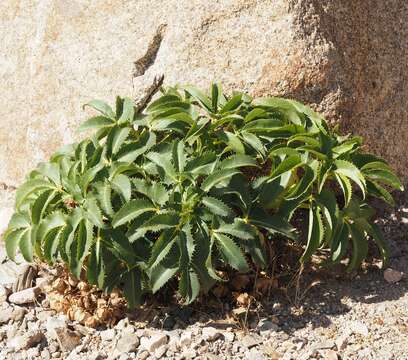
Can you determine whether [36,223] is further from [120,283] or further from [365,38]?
[365,38]

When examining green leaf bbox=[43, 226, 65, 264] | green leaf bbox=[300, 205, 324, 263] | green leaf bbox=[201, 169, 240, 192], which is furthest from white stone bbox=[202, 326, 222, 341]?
green leaf bbox=[43, 226, 65, 264]

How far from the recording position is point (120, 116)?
3.41 meters

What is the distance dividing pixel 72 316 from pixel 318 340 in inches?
43.8

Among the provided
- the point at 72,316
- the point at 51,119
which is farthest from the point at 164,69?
the point at 72,316

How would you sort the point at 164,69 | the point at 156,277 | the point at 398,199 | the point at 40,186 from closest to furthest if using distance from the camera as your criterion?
the point at 156,277 → the point at 40,186 → the point at 164,69 → the point at 398,199

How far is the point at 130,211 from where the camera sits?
118 inches

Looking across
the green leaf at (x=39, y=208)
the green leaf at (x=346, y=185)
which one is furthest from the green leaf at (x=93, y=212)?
the green leaf at (x=346, y=185)

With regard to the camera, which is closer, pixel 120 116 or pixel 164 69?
pixel 120 116

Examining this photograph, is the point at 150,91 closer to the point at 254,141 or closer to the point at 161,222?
the point at 254,141

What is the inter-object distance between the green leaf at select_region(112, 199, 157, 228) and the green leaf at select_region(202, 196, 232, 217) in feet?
0.74

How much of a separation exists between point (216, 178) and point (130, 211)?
0.38 meters

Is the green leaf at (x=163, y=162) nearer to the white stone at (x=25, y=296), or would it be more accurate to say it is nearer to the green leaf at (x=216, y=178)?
the green leaf at (x=216, y=178)

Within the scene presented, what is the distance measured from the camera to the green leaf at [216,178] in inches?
119

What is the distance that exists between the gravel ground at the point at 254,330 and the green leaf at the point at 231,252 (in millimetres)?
359
